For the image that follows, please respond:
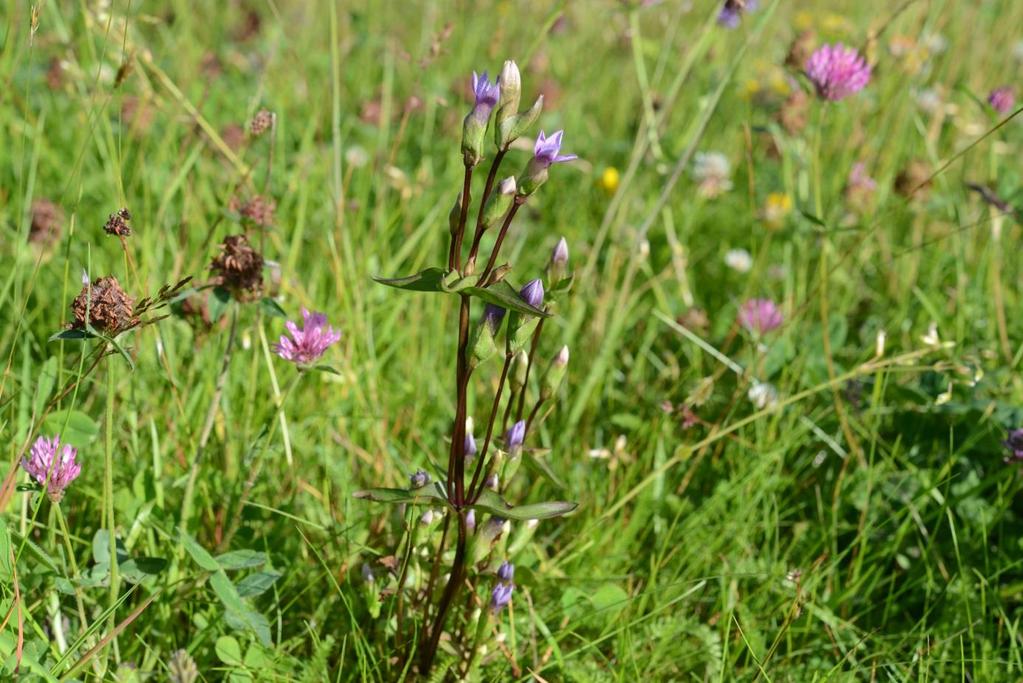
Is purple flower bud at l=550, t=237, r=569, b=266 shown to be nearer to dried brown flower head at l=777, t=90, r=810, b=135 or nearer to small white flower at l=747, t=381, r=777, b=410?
small white flower at l=747, t=381, r=777, b=410

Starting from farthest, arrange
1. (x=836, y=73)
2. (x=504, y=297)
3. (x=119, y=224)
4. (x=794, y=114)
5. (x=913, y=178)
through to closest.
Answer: (x=913, y=178) → (x=794, y=114) → (x=836, y=73) → (x=119, y=224) → (x=504, y=297)

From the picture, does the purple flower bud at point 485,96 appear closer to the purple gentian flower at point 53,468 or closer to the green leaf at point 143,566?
Answer: the purple gentian flower at point 53,468

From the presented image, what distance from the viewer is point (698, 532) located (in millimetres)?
1595

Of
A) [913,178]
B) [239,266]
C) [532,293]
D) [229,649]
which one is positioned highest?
[913,178]

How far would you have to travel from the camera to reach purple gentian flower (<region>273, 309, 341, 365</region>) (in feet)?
4.19

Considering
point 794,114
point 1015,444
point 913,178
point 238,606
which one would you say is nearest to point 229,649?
point 238,606

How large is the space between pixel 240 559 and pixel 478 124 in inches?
24.7

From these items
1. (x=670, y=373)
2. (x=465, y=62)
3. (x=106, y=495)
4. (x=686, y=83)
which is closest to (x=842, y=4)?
(x=686, y=83)

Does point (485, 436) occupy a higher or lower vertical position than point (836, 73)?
lower

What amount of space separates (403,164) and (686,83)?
3.60 feet

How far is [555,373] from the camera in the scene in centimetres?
126

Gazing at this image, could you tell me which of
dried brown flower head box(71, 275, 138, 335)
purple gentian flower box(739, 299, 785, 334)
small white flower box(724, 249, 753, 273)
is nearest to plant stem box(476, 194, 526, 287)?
dried brown flower head box(71, 275, 138, 335)

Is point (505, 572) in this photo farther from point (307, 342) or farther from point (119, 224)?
point (119, 224)

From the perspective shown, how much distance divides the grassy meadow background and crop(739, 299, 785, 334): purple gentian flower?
1.3 inches
